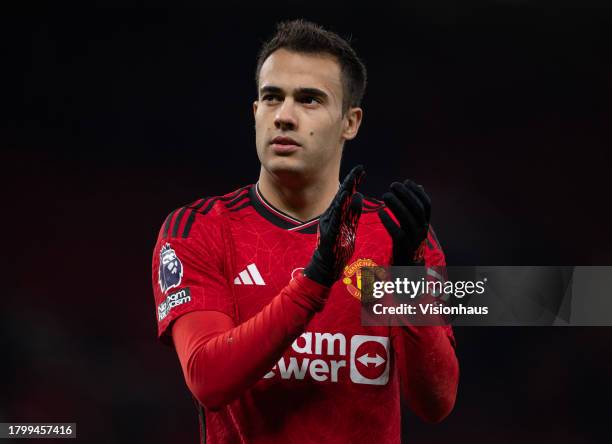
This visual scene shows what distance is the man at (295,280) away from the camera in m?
2.00

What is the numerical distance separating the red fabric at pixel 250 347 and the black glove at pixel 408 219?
0.85 ft

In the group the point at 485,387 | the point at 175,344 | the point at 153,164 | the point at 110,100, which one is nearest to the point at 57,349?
the point at 153,164

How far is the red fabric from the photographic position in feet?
6.11

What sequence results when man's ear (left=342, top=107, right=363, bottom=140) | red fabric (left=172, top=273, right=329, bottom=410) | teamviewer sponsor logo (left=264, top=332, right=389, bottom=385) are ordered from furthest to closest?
man's ear (left=342, top=107, right=363, bottom=140)
teamviewer sponsor logo (left=264, top=332, right=389, bottom=385)
red fabric (left=172, top=273, right=329, bottom=410)

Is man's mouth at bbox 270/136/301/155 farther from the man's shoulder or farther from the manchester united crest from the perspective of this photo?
the manchester united crest

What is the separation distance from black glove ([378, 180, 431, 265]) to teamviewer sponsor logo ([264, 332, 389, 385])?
1.10 ft

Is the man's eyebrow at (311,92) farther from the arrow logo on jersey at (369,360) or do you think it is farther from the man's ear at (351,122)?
the arrow logo on jersey at (369,360)

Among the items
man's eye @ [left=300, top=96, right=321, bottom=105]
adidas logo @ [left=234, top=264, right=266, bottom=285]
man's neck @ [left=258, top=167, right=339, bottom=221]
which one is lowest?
adidas logo @ [left=234, top=264, right=266, bottom=285]

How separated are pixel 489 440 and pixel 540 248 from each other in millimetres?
1264

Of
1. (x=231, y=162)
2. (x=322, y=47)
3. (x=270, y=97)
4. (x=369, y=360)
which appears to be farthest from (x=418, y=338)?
(x=231, y=162)

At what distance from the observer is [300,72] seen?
2363 millimetres

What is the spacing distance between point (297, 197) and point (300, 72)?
0.38 meters

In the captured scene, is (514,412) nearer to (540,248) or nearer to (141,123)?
(540,248)
